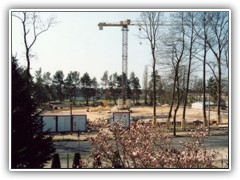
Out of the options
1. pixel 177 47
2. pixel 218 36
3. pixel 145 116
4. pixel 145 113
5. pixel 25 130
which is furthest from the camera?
pixel 145 113

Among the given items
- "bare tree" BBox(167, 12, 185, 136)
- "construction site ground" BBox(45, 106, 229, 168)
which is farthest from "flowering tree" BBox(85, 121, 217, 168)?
"bare tree" BBox(167, 12, 185, 136)

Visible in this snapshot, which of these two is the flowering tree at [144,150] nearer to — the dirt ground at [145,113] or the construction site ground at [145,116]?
the construction site ground at [145,116]

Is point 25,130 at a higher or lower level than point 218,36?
lower

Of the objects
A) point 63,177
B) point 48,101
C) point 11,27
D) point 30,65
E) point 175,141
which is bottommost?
point 63,177

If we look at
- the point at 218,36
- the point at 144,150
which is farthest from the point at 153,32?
the point at 144,150

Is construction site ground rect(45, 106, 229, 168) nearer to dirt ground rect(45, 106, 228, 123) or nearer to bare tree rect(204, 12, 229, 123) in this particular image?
dirt ground rect(45, 106, 228, 123)

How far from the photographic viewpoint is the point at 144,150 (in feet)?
13.2

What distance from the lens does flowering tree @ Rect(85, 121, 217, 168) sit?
3992 millimetres

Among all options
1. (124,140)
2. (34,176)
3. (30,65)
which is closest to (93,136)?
(124,140)

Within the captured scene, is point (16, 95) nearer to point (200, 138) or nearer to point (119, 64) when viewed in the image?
point (119, 64)

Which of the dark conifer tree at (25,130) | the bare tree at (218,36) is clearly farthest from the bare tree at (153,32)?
the dark conifer tree at (25,130)

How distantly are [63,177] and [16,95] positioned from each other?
3.23 feet

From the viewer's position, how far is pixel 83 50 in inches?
175

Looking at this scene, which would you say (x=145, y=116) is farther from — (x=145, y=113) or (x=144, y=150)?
(x=144, y=150)
